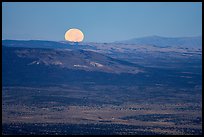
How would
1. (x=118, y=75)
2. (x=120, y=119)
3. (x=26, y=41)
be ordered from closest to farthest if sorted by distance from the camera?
(x=120, y=119) < (x=118, y=75) < (x=26, y=41)

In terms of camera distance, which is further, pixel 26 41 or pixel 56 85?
pixel 26 41

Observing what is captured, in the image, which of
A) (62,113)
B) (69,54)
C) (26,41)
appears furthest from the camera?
(26,41)

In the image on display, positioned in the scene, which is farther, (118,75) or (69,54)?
(69,54)

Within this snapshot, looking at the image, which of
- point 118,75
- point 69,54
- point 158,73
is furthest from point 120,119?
point 69,54

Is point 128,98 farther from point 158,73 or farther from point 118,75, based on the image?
point 158,73

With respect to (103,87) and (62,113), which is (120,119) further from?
(103,87)

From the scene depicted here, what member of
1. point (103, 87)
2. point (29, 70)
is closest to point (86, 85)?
point (103, 87)

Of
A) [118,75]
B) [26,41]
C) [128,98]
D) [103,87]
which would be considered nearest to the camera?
[128,98]

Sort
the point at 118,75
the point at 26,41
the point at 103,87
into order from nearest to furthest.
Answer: the point at 103,87, the point at 118,75, the point at 26,41
